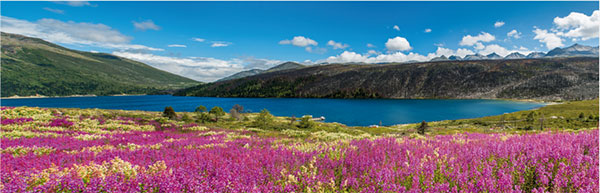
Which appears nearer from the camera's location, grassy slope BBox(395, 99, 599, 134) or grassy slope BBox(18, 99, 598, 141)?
grassy slope BBox(18, 99, 598, 141)

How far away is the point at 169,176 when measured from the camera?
147 inches

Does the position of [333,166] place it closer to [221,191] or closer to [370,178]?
[370,178]

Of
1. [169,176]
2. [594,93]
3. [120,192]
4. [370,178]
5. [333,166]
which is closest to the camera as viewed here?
[120,192]

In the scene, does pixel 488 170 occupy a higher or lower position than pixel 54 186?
higher

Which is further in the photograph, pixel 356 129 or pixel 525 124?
pixel 356 129

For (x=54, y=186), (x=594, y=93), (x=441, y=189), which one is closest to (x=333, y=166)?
(x=441, y=189)

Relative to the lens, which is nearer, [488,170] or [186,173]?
[488,170]

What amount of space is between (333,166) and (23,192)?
4.95m

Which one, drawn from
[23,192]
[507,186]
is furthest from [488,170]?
[23,192]

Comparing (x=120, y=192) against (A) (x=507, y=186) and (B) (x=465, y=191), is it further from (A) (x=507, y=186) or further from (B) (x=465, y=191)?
(A) (x=507, y=186)

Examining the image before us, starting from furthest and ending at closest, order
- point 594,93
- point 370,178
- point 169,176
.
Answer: point 594,93, point 370,178, point 169,176

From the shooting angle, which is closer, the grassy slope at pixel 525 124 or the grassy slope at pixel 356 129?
the grassy slope at pixel 356 129

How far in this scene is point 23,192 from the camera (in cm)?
373

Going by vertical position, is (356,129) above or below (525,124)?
below
